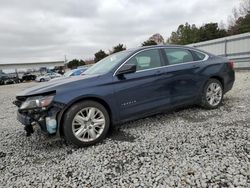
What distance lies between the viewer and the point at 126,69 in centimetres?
418

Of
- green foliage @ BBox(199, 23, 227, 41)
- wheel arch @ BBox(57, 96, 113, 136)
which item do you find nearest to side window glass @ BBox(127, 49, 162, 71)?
wheel arch @ BBox(57, 96, 113, 136)

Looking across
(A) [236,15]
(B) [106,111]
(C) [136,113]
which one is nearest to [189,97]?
(C) [136,113]

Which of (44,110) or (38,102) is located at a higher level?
(38,102)

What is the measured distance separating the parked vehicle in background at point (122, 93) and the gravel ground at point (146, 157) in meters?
0.32

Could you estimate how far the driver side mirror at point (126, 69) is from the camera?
13.7 feet

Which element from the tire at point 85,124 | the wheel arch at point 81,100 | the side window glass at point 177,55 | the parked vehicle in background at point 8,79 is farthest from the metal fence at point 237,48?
the parked vehicle in background at point 8,79

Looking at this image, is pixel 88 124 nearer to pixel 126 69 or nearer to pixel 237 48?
pixel 126 69

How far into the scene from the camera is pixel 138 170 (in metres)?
2.97

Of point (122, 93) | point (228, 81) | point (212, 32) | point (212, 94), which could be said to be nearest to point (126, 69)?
point (122, 93)

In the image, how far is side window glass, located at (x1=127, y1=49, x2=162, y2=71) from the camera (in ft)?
14.8

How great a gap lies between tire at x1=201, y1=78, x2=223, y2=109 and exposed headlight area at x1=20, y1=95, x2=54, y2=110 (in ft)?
Answer: 10.6

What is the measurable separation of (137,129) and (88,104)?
1132 mm

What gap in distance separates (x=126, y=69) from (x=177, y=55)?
1407 mm

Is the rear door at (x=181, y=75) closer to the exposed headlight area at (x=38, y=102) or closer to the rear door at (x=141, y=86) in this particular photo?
the rear door at (x=141, y=86)
